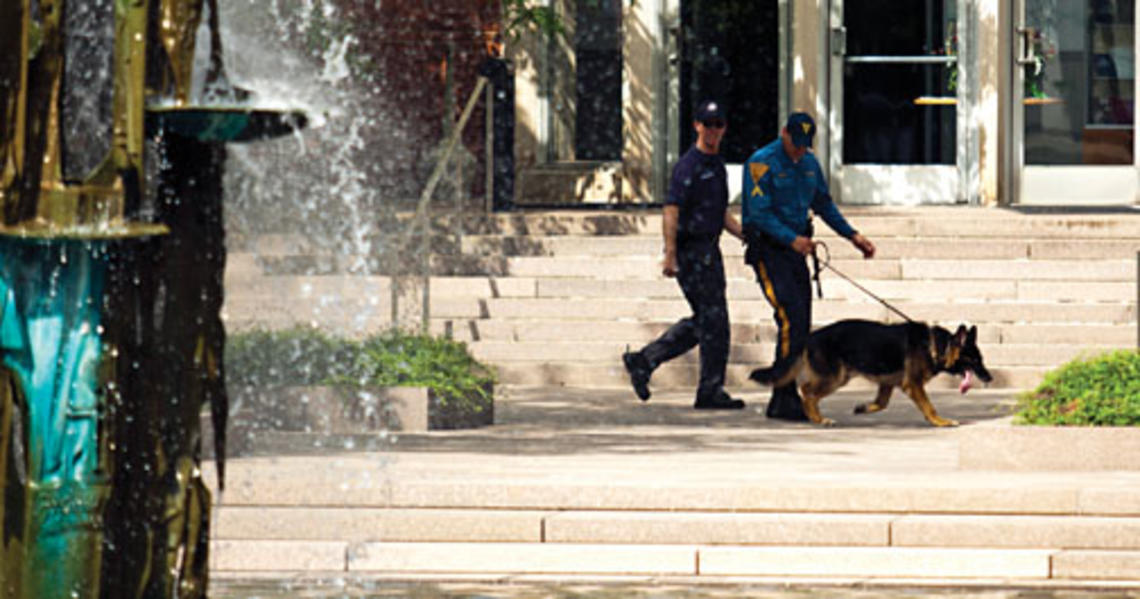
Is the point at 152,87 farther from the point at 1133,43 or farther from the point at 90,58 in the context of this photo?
the point at 1133,43

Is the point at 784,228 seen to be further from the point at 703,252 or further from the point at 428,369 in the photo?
the point at 428,369

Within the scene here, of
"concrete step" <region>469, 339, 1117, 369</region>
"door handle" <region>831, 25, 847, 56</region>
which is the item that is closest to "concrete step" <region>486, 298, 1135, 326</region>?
"concrete step" <region>469, 339, 1117, 369</region>

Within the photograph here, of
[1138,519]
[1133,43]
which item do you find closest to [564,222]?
[1133,43]

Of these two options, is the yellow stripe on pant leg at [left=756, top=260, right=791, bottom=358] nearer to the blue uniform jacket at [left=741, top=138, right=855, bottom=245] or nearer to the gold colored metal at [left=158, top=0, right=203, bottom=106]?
the blue uniform jacket at [left=741, top=138, right=855, bottom=245]

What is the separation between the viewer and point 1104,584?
32.9ft

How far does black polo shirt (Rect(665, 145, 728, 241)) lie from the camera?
1562 centimetres

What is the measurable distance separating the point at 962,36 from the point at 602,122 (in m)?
3.31

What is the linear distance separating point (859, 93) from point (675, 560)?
13.5 metres

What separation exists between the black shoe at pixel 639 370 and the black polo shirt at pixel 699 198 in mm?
Answer: 759

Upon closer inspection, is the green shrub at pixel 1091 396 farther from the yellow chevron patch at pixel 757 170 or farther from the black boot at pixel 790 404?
the yellow chevron patch at pixel 757 170

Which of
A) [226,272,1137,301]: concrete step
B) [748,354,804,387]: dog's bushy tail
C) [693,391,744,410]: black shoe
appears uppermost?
[226,272,1137,301]: concrete step

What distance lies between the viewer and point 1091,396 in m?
11.8

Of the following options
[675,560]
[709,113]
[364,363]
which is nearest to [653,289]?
[709,113]

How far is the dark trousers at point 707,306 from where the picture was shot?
611 inches
